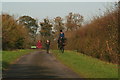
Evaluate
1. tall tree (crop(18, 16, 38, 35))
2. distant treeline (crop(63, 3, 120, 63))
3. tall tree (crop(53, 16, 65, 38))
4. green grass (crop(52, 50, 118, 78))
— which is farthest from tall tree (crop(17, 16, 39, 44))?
green grass (crop(52, 50, 118, 78))

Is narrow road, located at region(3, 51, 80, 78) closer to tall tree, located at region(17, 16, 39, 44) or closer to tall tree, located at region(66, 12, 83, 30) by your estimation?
tall tree, located at region(66, 12, 83, 30)

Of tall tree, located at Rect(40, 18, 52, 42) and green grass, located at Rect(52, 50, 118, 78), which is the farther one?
tall tree, located at Rect(40, 18, 52, 42)

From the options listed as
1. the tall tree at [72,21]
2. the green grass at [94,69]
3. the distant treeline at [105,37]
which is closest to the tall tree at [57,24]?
the tall tree at [72,21]

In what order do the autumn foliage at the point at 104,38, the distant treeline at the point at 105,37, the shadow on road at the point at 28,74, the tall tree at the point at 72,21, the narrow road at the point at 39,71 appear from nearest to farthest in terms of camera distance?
the shadow on road at the point at 28,74
the narrow road at the point at 39,71
the distant treeline at the point at 105,37
the autumn foliage at the point at 104,38
the tall tree at the point at 72,21

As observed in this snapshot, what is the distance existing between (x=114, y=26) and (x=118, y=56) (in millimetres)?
1901

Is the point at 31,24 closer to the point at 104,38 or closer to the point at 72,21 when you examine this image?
the point at 72,21

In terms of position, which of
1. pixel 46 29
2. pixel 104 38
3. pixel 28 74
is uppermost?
pixel 46 29

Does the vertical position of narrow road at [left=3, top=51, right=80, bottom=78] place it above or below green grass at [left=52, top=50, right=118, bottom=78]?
below

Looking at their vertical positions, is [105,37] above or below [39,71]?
above

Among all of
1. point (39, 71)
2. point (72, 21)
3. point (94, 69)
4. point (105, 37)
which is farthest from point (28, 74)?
point (72, 21)

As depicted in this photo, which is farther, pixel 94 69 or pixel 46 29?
pixel 46 29

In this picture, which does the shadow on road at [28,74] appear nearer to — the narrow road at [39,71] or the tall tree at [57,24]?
the narrow road at [39,71]

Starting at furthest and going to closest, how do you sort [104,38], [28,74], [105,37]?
[104,38] → [105,37] → [28,74]

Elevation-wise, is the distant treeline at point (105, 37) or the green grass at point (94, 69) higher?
the distant treeline at point (105, 37)
